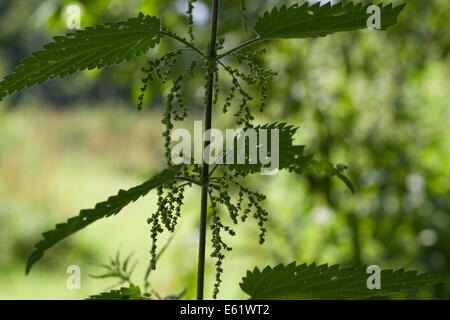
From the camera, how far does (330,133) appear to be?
75.3 inches

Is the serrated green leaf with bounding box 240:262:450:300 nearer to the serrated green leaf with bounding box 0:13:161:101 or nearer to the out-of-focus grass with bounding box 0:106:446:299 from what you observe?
the out-of-focus grass with bounding box 0:106:446:299

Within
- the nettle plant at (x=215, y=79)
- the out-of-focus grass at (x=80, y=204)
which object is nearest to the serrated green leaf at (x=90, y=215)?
the nettle plant at (x=215, y=79)

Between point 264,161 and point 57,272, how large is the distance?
479 centimetres

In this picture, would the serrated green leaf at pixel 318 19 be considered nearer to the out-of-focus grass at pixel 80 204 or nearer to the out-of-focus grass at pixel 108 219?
the out-of-focus grass at pixel 108 219

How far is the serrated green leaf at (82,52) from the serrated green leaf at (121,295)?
21 centimetres

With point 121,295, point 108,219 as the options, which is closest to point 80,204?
point 108,219

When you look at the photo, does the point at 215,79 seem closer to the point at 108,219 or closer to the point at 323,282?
the point at 323,282

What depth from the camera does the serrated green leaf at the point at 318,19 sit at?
20.2 inches

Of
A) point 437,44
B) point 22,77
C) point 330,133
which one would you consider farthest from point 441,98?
point 22,77

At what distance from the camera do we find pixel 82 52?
1.72ft

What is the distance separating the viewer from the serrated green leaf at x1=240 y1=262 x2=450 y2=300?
50 cm

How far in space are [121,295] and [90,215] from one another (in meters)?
0.15

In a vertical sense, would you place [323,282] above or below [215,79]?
below

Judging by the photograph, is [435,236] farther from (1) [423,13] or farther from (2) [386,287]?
(2) [386,287]
